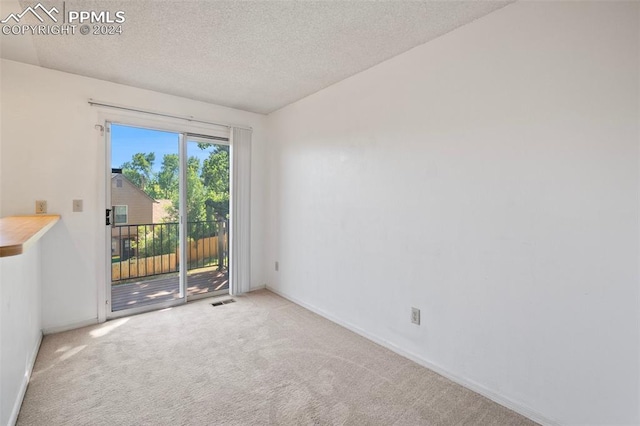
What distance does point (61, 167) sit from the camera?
9.36 ft

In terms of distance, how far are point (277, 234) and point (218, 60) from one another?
224 cm

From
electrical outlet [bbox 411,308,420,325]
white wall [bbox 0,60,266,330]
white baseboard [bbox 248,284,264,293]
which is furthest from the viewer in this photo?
white baseboard [bbox 248,284,264,293]

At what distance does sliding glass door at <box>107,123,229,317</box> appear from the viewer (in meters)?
3.27

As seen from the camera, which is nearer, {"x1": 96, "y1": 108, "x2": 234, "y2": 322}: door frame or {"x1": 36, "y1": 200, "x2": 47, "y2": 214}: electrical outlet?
{"x1": 36, "y1": 200, "x2": 47, "y2": 214}: electrical outlet

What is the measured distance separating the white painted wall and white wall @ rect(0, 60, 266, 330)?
460mm

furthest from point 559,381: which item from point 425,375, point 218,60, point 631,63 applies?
point 218,60

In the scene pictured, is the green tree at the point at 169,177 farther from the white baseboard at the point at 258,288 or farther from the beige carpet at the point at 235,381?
the white baseboard at the point at 258,288

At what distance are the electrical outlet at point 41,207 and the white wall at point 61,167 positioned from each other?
0.04 m

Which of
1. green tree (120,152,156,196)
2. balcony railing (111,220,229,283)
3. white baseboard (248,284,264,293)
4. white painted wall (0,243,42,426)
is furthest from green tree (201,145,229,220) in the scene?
white painted wall (0,243,42,426)

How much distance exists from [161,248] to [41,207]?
1512 mm

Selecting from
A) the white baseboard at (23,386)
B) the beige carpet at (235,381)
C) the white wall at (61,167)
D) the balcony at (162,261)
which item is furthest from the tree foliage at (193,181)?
the white baseboard at (23,386)

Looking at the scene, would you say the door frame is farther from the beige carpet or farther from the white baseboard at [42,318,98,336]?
the beige carpet

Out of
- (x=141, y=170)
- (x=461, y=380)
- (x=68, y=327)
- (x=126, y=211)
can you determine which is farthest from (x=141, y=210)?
(x=461, y=380)

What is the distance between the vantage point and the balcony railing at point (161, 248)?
349 centimetres
